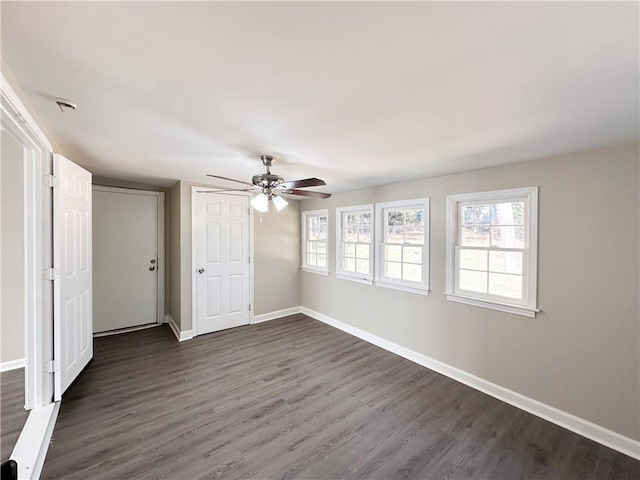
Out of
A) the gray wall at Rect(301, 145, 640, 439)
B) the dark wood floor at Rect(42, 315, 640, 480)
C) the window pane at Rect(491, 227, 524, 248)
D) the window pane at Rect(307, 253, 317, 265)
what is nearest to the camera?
the dark wood floor at Rect(42, 315, 640, 480)

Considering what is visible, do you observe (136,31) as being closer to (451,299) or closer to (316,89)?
(316,89)

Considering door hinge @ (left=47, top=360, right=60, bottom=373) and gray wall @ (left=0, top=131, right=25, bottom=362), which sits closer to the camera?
door hinge @ (left=47, top=360, right=60, bottom=373)

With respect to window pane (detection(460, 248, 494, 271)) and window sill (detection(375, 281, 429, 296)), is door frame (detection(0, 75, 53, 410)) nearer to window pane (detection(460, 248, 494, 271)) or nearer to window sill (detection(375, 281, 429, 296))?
window sill (detection(375, 281, 429, 296))

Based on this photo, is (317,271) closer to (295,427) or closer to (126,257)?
(295,427)

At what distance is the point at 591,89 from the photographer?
4.21ft

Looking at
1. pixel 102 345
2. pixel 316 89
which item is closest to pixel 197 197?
pixel 102 345

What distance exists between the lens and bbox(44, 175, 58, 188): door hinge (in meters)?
2.15

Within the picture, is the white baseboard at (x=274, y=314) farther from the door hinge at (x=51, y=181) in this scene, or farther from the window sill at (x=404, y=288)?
the door hinge at (x=51, y=181)

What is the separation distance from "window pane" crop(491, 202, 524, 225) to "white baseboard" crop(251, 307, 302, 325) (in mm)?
3629

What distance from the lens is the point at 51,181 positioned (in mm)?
2182

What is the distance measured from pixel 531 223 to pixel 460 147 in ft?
3.49

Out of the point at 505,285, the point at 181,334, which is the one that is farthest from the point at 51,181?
the point at 505,285

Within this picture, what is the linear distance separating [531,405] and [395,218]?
2362mm

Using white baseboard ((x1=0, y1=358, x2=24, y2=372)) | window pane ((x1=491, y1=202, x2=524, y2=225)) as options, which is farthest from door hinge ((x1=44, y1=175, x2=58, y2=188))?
window pane ((x1=491, y1=202, x2=524, y2=225))
